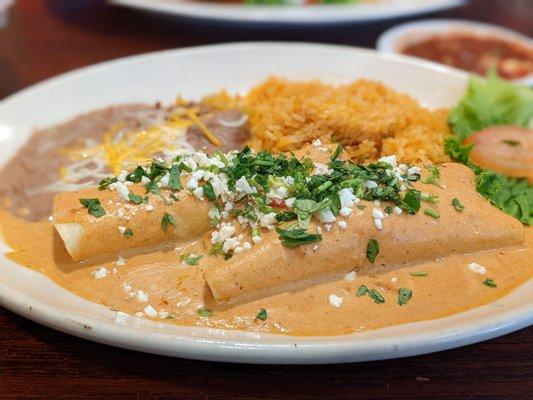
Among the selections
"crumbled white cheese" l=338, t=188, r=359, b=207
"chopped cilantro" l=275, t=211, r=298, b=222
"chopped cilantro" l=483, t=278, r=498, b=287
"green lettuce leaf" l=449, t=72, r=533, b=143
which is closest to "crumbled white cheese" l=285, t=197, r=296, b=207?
"chopped cilantro" l=275, t=211, r=298, b=222

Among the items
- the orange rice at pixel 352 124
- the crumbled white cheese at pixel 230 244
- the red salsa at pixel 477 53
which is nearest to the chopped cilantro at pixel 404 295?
the crumbled white cheese at pixel 230 244

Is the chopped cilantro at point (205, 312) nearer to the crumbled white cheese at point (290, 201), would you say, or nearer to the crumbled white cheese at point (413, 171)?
the crumbled white cheese at point (290, 201)

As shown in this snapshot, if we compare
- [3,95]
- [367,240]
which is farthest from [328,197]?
[3,95]

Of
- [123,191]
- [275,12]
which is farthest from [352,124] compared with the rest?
[275,12]

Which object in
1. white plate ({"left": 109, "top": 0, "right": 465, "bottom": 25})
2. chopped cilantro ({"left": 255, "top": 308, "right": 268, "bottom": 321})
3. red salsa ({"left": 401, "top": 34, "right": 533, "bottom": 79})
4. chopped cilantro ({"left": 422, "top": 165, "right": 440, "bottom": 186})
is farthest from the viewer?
white plate ({"left": 109, "top": 0, "right": 465, "bottom": 25})

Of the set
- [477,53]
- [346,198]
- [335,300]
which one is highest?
[346,198]

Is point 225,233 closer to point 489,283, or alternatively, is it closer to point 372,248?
point 372,248

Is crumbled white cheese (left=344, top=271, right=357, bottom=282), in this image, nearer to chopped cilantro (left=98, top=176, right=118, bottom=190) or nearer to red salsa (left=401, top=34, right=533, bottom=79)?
chopped cilantro (left=98, top=176, right=118, bottom=190)
